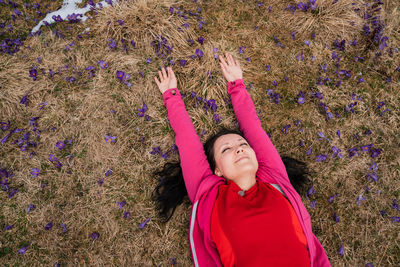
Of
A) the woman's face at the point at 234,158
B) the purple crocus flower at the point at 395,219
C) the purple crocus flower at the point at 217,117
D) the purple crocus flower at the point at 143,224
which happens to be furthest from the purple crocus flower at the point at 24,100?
the purple crocus flower at the point at 395,219

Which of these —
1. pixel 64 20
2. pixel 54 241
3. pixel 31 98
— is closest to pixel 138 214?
pixel 54 241

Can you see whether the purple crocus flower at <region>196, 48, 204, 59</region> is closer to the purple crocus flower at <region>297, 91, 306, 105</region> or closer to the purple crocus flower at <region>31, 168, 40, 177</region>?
the purple crocus flower at <region>297, 91, 306, 105</region>

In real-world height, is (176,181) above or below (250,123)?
below

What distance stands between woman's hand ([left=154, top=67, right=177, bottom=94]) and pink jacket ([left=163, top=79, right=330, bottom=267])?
0.15 metres

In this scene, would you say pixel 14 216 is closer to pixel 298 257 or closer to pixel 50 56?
pixel 50 56

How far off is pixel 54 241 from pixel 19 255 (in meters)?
0.49

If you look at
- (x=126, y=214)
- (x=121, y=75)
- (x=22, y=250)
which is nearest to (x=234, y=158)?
(x=126, y=214)

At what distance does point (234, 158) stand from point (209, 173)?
443 millimetres

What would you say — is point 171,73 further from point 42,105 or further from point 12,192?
point 12,192

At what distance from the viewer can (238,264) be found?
2396mm

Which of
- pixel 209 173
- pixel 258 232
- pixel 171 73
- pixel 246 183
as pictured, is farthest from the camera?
pixel 171 73

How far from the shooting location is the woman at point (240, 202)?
2416 millimetres

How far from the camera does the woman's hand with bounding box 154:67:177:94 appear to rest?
3.55 m

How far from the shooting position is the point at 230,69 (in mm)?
3629
